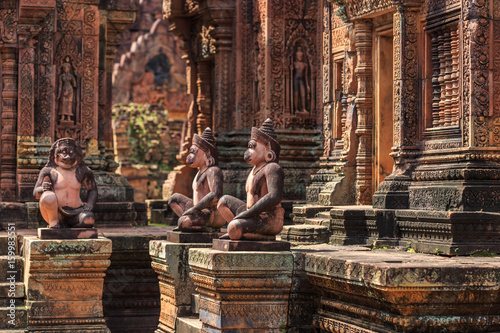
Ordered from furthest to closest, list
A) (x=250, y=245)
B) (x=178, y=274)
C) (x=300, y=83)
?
(x=300, y=83)
(x=178, y=274)
(x=250, y=245)

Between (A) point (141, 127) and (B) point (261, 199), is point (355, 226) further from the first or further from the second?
(A) point (141, 127)

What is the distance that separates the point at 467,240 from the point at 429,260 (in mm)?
1235

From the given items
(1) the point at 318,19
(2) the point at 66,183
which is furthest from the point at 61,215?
(1) the point at 318,19

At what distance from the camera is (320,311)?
9.24 metres

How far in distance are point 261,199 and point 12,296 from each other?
379 cm

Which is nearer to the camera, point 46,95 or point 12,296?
point 12,296

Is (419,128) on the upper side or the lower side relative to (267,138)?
upper

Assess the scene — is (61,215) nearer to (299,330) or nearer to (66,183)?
(66,183)

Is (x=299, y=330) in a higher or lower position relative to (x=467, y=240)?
lower

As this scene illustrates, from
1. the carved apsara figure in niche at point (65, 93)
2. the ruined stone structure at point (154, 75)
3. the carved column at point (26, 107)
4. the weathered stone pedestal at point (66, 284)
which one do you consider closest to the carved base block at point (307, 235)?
the weathered stone pedestal at point (66, 284)

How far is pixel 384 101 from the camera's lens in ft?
42.9

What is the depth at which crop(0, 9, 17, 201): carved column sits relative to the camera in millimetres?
14781

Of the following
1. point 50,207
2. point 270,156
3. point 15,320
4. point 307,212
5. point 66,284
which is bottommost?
point 15,320

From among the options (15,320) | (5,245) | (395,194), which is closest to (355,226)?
(395,194)
